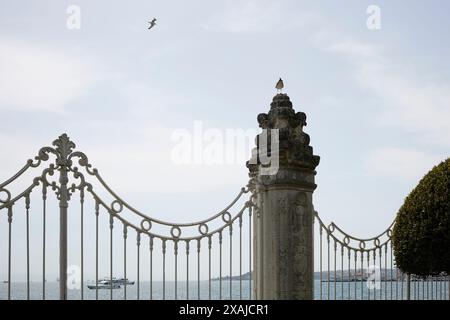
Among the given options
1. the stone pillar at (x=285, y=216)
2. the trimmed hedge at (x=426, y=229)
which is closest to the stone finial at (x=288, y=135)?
the stone pillar at (x=285, y=216)

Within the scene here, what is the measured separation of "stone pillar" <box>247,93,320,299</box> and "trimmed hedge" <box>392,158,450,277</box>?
3.81m

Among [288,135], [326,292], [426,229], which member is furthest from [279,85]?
[326,292]

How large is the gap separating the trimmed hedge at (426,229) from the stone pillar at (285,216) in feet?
12.5

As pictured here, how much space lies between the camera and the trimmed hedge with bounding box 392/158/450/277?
453 inches

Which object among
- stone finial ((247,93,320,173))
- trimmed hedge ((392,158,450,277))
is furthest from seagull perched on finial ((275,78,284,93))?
trimmed hedge ((392,158,450,277))

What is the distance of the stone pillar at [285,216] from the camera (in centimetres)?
830

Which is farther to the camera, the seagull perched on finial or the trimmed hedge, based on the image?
the trimmed hedge

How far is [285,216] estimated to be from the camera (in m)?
8.31

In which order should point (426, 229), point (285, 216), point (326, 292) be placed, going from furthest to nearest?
point (326, 292) < point (426, 229) < point (285, 216)

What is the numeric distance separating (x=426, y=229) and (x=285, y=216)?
437cm

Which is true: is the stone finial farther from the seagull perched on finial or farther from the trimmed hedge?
the trimmed hedge

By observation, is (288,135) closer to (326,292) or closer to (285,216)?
(285,216)
